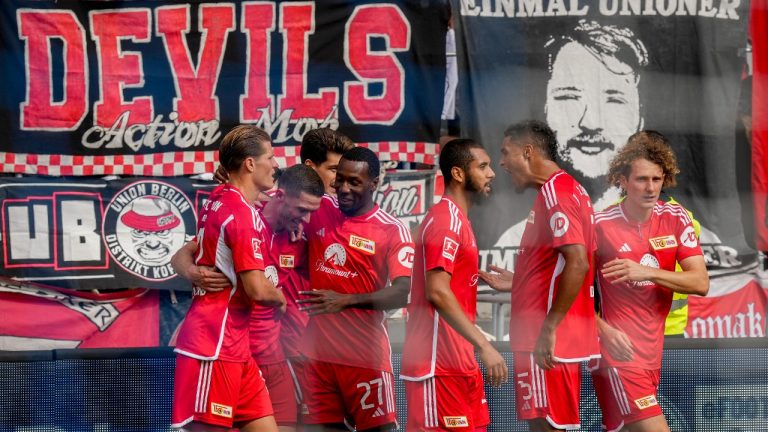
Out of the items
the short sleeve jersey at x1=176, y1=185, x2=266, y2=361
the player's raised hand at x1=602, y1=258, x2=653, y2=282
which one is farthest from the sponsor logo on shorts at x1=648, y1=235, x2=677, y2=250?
the short sleeve jersey at x1=176, y1=185, x2=266, y2=361

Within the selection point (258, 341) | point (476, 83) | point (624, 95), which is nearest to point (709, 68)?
point (624, 95)

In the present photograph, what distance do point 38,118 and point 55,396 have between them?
150 cm

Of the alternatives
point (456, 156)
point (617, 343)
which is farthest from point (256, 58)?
point (617, 343)

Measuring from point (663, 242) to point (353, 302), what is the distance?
1294 millimetres

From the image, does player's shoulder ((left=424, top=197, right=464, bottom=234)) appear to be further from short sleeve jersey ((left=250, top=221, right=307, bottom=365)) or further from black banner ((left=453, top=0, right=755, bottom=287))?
black banner ((left=453, top=0, right=755, bottom=287))

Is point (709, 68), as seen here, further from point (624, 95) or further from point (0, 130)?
point (0, 130)

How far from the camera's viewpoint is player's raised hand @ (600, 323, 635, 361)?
427 centimetres

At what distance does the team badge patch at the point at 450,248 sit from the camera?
3941 millimetres

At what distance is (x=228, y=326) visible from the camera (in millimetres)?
3832

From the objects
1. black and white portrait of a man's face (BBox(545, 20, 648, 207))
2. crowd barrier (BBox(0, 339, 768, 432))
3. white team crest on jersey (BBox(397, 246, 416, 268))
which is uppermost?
black and white portrait of a man's face (BBox(545, 20, 648, 207))

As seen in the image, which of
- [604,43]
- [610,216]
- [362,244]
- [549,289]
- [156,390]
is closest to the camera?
[549,289]

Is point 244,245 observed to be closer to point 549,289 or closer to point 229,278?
point 229,278

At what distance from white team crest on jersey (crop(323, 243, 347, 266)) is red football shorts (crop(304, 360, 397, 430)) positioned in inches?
15.8

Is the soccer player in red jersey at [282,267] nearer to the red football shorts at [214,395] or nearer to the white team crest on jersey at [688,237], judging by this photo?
the red football shorts at [214,395]
